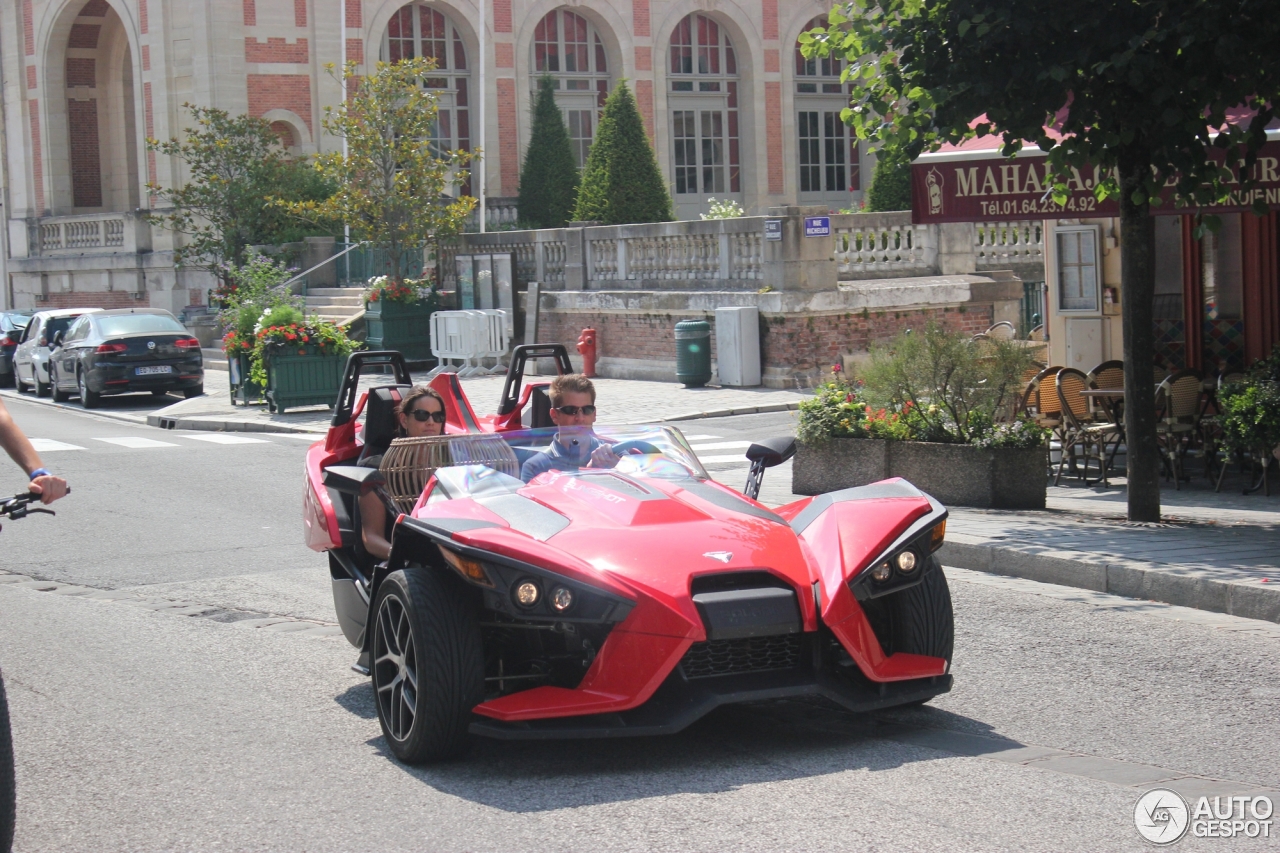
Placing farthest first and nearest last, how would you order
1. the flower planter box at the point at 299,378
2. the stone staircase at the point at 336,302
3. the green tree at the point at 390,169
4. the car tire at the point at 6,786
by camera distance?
the stone staircase at the point at 336,302 < the green tree at the point at 390,169 < the flower planter box at the point at 299,378 < the car tire at the point at 6,786

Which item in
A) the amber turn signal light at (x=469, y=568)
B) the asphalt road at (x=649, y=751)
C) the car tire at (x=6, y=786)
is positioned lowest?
the asphalt road at (x=649, y=751)

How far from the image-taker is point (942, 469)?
11.0 m

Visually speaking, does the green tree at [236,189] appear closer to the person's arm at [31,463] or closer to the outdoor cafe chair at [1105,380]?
the outdoor cafe chair at [1105,380]

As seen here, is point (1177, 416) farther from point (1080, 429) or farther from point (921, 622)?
point (921, 622)

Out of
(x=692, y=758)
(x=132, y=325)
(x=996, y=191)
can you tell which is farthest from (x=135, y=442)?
(x=692, y=758)

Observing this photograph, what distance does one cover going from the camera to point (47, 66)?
145 feet

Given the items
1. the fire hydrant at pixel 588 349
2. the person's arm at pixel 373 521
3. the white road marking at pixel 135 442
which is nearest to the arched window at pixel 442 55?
the fire hydrant at pixel 588 349

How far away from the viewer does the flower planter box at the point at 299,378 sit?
71.4 ft

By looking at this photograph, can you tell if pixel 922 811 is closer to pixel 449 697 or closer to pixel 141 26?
pixel 449 697

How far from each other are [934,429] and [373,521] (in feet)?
19.0

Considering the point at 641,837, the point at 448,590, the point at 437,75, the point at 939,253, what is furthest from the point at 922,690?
the point at 437,75

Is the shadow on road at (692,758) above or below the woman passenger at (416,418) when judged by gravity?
below

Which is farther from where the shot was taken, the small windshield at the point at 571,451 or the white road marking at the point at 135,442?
the white road marking at the point at 135,442

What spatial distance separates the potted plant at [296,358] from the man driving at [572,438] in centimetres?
1532
